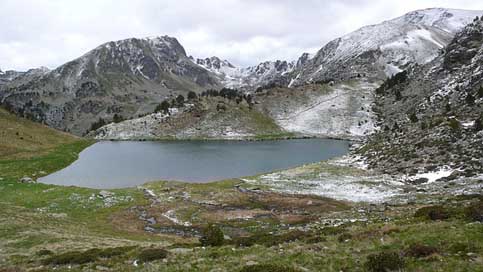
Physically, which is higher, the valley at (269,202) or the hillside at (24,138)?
the hillside at (24,138)

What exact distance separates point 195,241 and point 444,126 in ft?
186

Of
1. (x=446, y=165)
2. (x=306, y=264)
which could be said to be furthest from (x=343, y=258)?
(x=446, y=165)

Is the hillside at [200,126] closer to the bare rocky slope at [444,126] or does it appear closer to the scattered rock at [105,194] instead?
the bare rocky slope at [444,126]

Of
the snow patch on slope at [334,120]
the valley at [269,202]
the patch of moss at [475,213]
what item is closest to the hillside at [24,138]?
the valley at [269,202]

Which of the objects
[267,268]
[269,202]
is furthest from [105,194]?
[267,268]

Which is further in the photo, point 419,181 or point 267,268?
point 419,181

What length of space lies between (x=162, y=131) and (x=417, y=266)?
6895 inches

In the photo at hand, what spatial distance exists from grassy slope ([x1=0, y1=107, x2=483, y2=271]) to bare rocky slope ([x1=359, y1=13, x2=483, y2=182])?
1599 centimetres

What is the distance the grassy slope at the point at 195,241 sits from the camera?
63.7 feet

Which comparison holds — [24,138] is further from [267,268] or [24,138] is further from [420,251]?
[420,251]

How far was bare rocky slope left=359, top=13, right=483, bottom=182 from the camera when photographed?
62.7 metres

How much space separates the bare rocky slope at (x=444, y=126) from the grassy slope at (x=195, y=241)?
16.0 meters

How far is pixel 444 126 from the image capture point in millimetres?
74562

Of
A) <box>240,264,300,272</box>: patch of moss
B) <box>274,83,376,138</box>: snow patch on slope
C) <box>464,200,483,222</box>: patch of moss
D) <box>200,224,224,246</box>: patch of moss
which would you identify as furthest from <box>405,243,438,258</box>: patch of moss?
<box>274,83,376,138</box>: snow patch on slope
